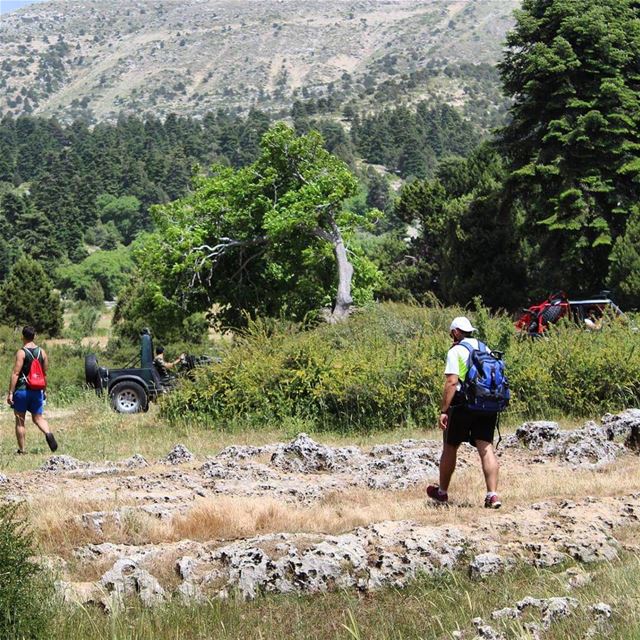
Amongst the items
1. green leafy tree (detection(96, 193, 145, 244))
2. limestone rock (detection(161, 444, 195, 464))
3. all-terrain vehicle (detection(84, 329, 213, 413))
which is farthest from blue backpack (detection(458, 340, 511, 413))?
green leafy tree (detection(96, 193, 145, 244))

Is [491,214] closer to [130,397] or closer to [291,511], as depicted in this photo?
[130,397]

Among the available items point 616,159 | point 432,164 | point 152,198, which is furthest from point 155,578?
point 432,164

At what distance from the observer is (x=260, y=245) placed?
30078mm

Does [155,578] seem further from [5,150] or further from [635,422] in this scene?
[5,150]

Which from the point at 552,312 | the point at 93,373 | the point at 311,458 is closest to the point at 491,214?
the point at 552,312

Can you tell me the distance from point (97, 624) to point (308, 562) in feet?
4.78

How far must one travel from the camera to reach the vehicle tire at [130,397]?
70.6 ft

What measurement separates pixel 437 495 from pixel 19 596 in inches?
166

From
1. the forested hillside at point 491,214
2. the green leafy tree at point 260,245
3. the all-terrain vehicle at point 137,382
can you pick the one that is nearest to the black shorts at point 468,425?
the all-terrain vehicle at point 137,382

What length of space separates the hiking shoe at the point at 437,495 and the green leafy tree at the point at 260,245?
62.6 feet

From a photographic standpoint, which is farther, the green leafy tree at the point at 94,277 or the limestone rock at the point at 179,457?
the green leafy tree at the point at 94,277

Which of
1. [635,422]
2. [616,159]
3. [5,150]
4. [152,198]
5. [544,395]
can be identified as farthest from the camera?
[5,150]

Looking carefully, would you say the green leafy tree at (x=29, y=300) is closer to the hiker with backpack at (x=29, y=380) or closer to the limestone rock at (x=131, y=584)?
the hiker with backpack at (x=29, y=380)

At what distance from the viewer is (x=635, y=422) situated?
11.6 m
